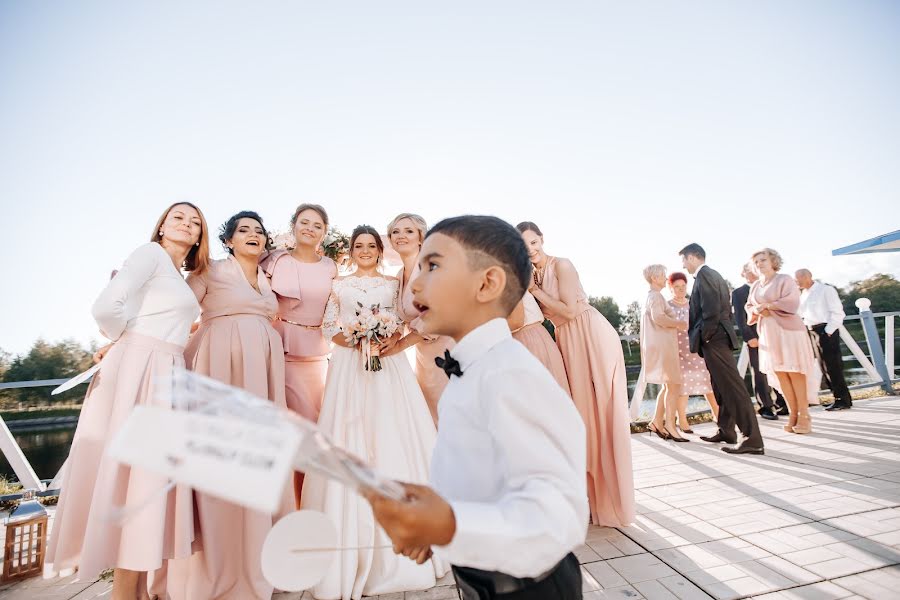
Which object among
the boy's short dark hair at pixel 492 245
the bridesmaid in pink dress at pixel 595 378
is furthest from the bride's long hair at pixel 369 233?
the boy's short dark hair at pixel 492 245

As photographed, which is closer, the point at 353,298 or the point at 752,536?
the point at 752,536

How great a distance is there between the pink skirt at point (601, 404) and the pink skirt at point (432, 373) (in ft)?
3.48

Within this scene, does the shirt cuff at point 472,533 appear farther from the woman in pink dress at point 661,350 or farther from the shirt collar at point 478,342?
the woman in pink dress at point 661,350

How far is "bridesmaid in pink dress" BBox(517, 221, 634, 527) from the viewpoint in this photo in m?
3.39

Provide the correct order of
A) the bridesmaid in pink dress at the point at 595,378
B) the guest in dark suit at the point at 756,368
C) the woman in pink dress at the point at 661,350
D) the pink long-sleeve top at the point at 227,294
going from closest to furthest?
the pink long-sleeve top at the point at 227,294
the bridesmaid in pink dress at the point at 595,378
the woman in pink dress at the point at 661,350
the guest in dark suit at the point at 756,368

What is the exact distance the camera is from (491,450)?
1043mm

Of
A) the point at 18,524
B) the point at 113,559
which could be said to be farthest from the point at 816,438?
the point at 18,524

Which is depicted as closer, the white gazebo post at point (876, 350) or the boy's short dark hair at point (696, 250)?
the boy's short dark hair at point (696, 250)

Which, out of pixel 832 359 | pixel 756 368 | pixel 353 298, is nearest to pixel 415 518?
pixel 353 298

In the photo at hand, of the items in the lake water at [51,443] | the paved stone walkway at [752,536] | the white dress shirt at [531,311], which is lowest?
the lake water at [51,443]

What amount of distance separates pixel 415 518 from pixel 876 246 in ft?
37.2

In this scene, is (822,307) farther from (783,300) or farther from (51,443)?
(51,443)

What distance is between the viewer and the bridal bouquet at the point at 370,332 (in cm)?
320

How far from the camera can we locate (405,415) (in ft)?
10.5
